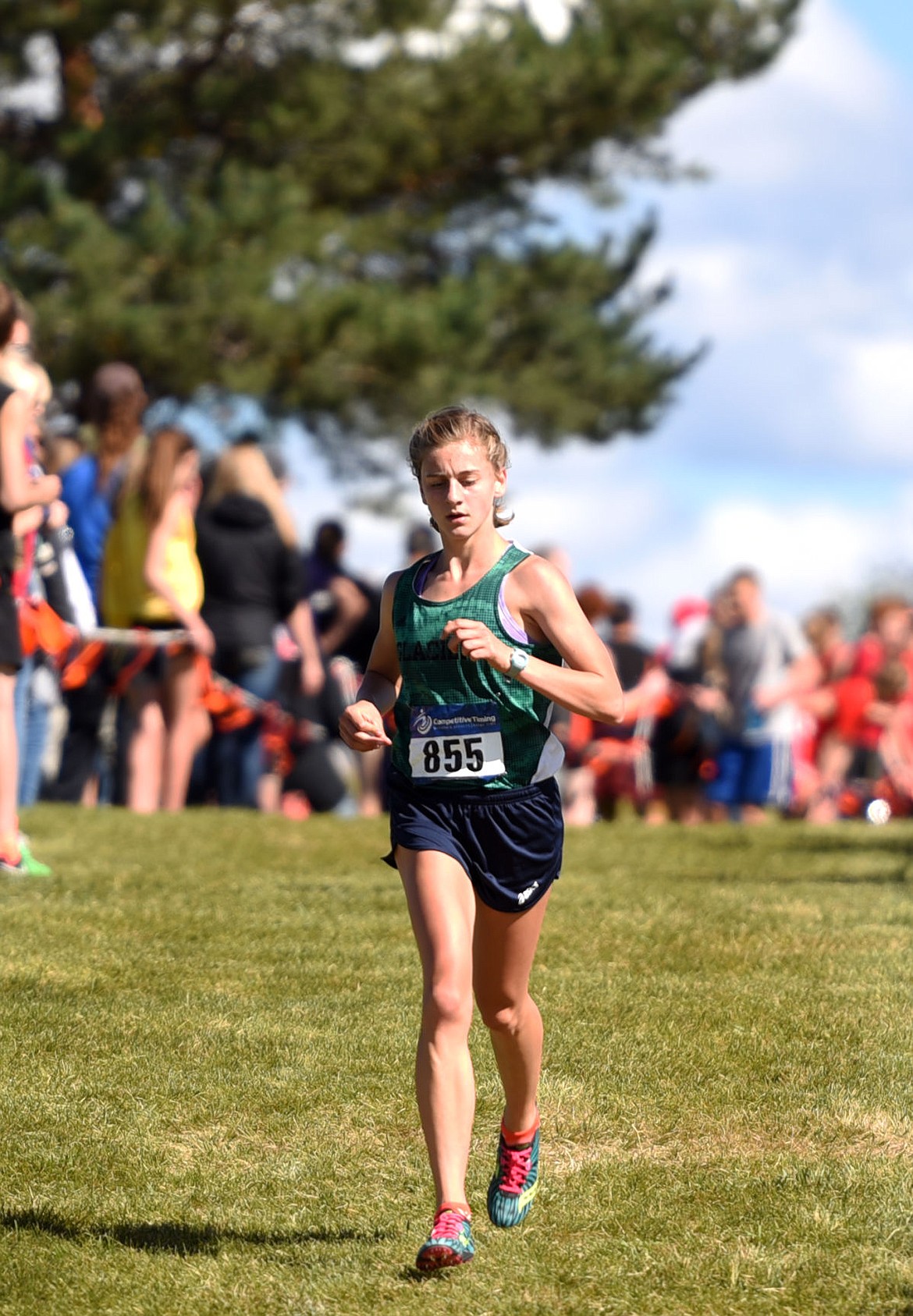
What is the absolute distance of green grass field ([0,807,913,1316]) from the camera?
4.63 metres

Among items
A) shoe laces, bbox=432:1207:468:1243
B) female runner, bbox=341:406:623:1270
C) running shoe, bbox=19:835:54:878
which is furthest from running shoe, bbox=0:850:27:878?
shoe laces, bbox=432:1207:468:1243

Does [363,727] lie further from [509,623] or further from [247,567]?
[247,567]

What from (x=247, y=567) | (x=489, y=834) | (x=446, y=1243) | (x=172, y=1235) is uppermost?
(x=247, y=567)

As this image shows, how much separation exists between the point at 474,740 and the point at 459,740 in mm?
36

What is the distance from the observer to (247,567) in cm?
1229

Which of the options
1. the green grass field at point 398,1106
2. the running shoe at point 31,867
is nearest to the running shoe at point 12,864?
the running shoe at point 31,867

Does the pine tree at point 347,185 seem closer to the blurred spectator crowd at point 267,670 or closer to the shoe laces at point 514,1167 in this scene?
the blurred spectator crowd at point 267,670

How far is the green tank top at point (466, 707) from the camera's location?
189 inches

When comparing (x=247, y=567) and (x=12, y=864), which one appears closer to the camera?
(x=12, y=864)

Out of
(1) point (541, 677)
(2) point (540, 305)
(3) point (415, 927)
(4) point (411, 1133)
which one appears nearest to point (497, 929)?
(3) point (415, 927)

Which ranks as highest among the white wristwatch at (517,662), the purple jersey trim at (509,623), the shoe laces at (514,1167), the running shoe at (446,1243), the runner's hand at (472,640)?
the purple jersey trim at (509,623)

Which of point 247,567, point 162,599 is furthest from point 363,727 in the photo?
point 247,567

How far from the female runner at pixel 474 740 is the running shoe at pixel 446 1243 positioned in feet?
0.45

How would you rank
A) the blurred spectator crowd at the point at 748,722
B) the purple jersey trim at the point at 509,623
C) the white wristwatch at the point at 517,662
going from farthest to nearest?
the blurred spectator crowd at the point at 748,722, the purple jersey trim at the point at 509,623, the white wristwatch at the point at 517,662
